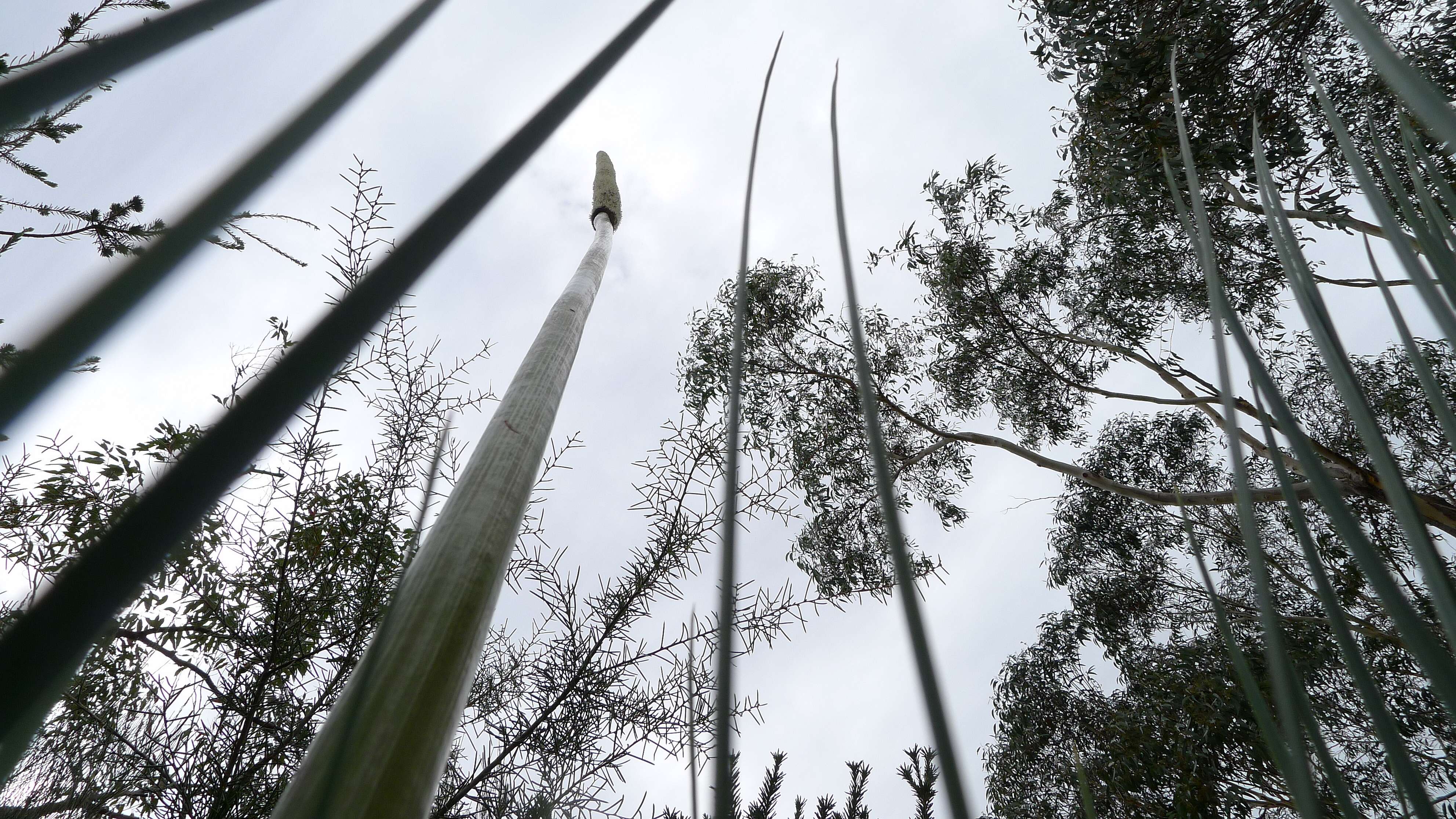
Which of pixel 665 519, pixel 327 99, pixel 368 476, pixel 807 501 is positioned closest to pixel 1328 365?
pixel 327 99

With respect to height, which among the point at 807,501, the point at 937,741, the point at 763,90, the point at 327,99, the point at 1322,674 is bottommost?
the point at 937,741

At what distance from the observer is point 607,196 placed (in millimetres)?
2660

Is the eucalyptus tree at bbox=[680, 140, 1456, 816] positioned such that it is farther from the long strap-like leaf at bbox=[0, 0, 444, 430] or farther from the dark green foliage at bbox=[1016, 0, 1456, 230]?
the long strap-like leaf at bbox=[0, 0, 444, 430]

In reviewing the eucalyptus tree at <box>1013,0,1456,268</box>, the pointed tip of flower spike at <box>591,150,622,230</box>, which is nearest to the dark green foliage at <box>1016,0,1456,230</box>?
the eucalyptus tree at <box>1013,0,1456,268</box>

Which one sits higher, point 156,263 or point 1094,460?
point 1094,460

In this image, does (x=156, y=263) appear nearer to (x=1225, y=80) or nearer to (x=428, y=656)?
(x=428, y=656)

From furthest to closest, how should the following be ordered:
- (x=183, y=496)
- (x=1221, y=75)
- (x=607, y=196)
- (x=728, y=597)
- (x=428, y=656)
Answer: (x=1221, y=75), (x=607, y=196), (x=428, y=656), (x=728, y=597), (x=183, y=496)

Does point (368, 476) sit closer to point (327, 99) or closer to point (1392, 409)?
point (327, 99)

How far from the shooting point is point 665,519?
2021mm

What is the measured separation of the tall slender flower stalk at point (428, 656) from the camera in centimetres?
29

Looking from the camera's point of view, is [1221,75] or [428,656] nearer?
[428,656]

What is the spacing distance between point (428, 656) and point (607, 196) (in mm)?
2491

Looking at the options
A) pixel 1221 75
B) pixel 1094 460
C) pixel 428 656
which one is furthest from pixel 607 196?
pixel 1094 460

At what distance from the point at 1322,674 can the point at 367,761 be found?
6018 millimetres
